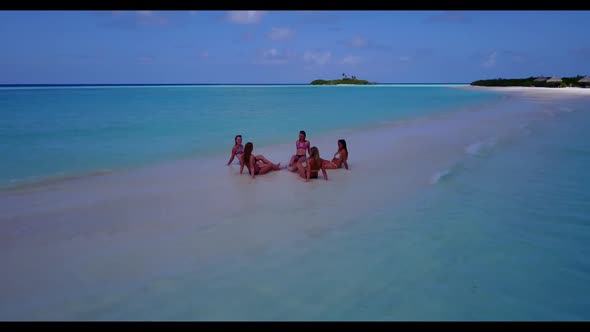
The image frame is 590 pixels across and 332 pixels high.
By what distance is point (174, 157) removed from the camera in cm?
1123

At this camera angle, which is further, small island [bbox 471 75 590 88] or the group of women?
small island [bbox 471 75 590 88]

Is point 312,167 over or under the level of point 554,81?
under

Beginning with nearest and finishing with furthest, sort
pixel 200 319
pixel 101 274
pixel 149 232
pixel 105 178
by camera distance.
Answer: pixel 200 319 → pixel 101 274 → pixel 149 232 → pixel 105 178

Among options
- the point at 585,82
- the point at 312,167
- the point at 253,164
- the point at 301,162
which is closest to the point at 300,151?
the point at 301,162

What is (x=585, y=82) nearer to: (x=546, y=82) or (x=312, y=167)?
(x=546, y=82)

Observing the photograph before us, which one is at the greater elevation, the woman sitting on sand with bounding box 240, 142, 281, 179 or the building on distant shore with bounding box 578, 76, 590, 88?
the building on distant shore with bounding box 578, 76, 590, 88

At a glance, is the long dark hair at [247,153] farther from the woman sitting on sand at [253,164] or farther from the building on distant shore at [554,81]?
the building on distant shore at [554,81]

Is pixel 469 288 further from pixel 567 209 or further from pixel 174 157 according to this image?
pixel 174 157

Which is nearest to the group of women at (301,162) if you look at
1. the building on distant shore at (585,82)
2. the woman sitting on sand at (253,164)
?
the woman sitting on sand at (253,164)

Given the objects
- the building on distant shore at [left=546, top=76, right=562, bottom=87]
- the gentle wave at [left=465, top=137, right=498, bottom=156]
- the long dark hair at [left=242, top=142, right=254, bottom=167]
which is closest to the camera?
the long dark hair at [left=242, top=142, right=254, bottom=167]

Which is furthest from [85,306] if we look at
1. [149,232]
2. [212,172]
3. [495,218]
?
[212,172]

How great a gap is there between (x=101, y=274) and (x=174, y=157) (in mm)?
7492

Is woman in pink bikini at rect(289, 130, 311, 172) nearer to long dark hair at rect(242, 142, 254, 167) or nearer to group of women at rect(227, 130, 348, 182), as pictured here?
group of women at rect(227, 130, 348, 182)

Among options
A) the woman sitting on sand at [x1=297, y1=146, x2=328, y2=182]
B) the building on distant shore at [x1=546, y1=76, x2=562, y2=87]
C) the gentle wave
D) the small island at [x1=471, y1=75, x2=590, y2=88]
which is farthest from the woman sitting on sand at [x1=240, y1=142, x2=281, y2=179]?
the building on distant shore at [x1=546, y1=76, x2=562, y2=87]
